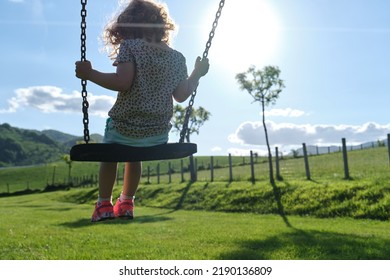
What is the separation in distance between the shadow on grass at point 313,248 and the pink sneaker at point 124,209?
20.0 ft

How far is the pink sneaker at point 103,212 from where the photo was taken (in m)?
3.54

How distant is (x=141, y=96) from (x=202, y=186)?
83.5 feet

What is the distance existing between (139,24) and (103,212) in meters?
1.47

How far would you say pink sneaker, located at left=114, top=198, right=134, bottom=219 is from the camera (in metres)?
3.74

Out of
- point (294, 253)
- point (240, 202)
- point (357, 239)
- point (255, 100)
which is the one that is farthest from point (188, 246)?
point (255, 100)

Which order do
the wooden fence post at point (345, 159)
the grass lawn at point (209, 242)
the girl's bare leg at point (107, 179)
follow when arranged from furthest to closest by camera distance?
1. the wooden fence post at point (345, 159)
2. the grass lawn at point (209, 242)
3. the girl's bare leg at point (107, 179)

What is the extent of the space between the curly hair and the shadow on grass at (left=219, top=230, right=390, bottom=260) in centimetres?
669

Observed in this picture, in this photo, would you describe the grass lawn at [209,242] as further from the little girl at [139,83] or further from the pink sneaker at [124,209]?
the little girl at [139,83]

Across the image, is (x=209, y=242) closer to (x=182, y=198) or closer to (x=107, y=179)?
(x=107, y=179)

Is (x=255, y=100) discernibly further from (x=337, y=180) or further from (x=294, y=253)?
(x=294, y=253)

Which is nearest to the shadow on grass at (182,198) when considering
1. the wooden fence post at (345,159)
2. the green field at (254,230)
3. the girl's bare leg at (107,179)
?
the green field at (254,230)

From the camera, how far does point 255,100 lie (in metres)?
31.0

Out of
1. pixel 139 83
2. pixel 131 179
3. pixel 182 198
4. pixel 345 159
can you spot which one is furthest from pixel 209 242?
pixel 182 198

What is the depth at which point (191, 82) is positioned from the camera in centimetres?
392
